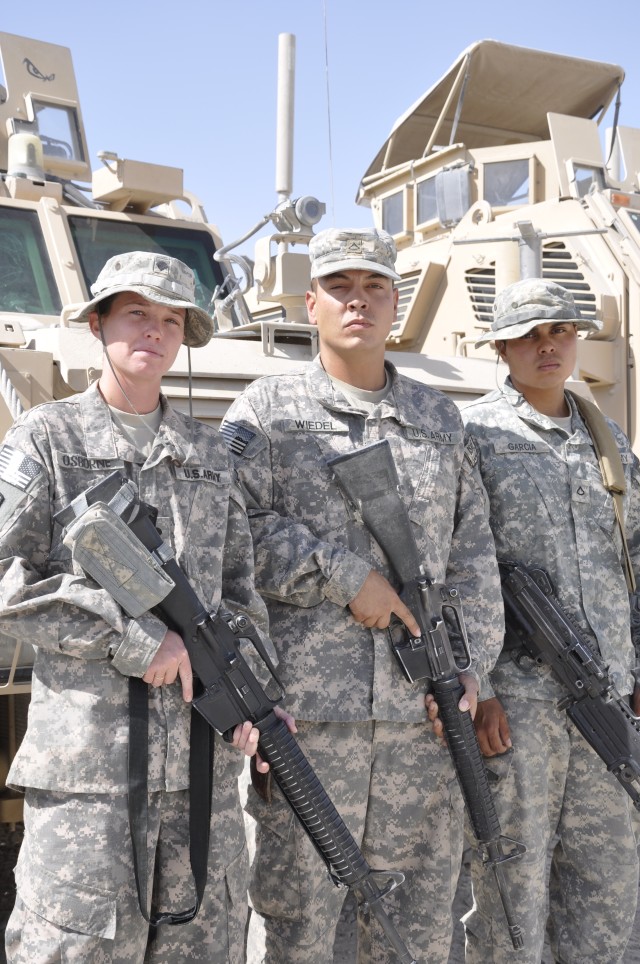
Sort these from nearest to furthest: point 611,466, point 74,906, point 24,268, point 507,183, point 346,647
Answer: point 74,906 → point 346,647 → point 611,466 → point 24,268 → point 507,183

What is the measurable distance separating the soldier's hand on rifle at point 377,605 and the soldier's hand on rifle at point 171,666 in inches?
18.7

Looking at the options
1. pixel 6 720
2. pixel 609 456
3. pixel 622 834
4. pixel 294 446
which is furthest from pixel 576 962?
pixel 6 720

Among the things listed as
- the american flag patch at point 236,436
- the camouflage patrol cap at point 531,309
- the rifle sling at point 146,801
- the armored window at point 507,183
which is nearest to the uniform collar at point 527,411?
the camouflage patrol cap at point 531,309

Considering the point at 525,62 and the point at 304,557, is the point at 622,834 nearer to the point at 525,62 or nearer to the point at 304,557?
the point at 304,557

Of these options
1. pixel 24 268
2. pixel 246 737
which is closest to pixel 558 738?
pixel 246 737

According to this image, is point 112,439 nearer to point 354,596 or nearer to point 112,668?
point 112,668

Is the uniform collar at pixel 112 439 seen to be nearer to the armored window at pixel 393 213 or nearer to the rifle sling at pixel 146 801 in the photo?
the rifle sling at pixel 146 801

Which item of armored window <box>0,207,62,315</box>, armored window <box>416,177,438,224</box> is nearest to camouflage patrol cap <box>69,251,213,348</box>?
armored window <box>0,207,62,315</box>

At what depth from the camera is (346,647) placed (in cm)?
256

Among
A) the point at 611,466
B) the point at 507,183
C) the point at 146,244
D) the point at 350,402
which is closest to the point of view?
the point at 350,402

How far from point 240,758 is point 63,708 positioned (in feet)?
1.37

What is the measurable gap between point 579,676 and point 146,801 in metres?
1.22

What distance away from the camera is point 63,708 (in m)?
2.13

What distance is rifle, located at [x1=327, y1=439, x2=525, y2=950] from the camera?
257 centimetres
